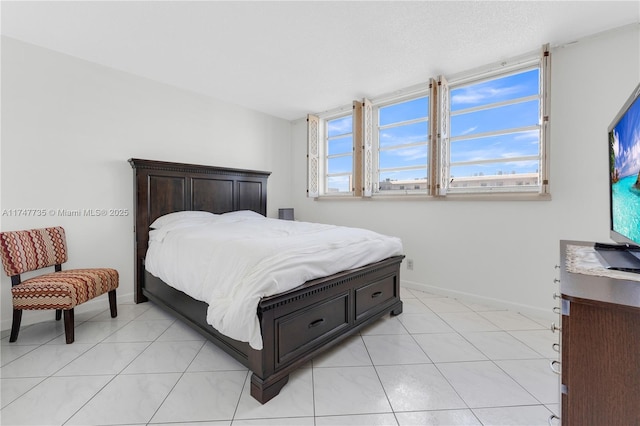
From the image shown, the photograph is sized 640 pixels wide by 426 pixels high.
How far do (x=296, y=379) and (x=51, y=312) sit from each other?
255cm

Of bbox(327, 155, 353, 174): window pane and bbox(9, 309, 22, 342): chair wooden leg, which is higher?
bbox(327, 155, 353, 174): window pane

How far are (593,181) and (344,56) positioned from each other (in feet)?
8.22

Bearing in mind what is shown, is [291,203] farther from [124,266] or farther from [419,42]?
[419,42]

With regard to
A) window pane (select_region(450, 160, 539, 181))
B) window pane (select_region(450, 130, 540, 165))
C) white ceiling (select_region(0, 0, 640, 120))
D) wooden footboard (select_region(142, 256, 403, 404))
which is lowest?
wooden footboard (select_region(142, 256, 403, 404))

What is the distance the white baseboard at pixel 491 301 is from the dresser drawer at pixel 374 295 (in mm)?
918

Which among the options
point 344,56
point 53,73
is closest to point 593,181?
point 344,56

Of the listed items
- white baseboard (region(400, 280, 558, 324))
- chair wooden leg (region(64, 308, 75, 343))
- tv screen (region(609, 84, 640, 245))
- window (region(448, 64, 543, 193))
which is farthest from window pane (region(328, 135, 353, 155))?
chair wooden leg (region(64, 308, 75, 343))

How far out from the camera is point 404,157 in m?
3.64

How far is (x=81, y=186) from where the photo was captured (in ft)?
8.87

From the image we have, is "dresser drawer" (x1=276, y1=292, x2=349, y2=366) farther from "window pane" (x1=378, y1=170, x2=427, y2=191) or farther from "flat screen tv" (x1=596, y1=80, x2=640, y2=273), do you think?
"window pane" (x1=378, y1=170, x2=427, y2=191)

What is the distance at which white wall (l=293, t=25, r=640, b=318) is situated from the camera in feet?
7.44

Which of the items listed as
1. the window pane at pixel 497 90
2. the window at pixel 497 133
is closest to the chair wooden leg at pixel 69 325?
the window at pixel 497 133

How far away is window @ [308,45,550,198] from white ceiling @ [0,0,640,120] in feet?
0.89

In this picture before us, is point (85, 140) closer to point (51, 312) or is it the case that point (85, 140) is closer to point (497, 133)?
point (51, 312)
